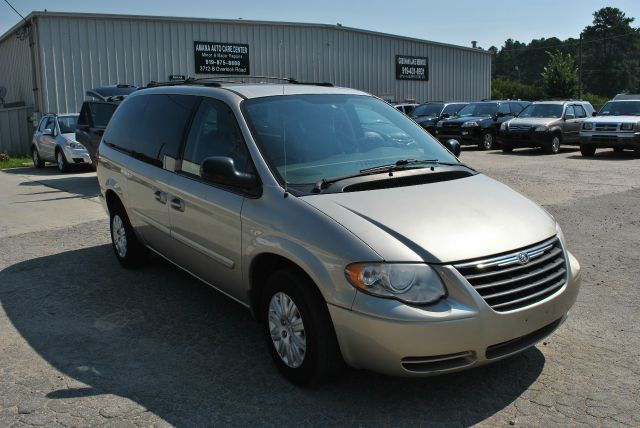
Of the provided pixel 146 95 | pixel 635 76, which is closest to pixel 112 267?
pixel 146 95

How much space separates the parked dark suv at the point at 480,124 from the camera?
2088 cm

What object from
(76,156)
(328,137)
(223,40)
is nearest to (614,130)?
(76,156)

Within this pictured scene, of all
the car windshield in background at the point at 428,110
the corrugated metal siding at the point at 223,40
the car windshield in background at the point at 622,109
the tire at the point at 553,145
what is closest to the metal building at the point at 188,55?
the corrugated metal siding at the point at 223,40

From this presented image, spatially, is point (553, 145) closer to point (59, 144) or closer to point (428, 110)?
point (428, 110)

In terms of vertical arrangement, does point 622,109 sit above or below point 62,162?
above

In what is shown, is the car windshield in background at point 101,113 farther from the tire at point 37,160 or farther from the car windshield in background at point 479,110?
the car windshield in background at point 479,110

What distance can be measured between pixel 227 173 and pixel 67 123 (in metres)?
14.8

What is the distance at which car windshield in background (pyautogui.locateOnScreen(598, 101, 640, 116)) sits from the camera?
18.3m

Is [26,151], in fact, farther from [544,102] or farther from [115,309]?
[115,309]

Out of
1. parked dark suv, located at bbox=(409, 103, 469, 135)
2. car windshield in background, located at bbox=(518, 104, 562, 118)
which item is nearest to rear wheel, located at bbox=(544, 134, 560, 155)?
car windshield in background, located at bbox=(518, 104, 562, 118)

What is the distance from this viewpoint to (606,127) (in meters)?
17.6

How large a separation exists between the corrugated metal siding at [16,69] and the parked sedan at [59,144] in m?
7.48

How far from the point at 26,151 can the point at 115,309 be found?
22.0 metres

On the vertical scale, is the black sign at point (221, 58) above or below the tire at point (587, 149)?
above
